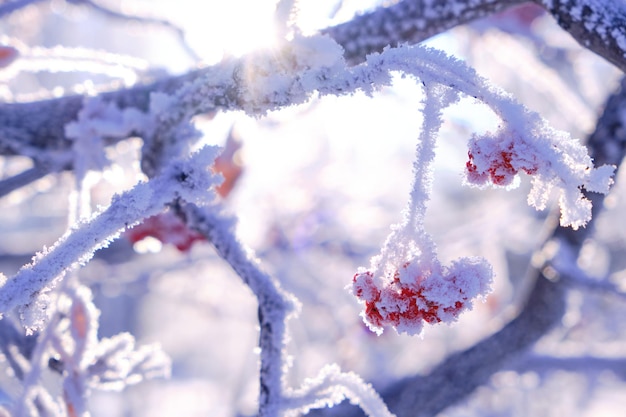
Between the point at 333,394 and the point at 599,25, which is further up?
the point at 599,25

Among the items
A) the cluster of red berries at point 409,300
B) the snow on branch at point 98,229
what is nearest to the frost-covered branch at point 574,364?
the cluster of red berries at point 409,300

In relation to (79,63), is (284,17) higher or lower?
lower

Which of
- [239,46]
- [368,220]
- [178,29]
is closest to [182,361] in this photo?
[368,220]

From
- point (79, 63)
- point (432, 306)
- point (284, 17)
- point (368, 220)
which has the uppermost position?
point (79, 63)

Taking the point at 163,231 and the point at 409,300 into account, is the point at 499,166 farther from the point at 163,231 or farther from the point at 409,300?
the point at 163,231

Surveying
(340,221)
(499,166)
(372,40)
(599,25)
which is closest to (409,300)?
(499,166)

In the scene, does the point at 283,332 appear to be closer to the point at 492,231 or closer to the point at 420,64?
the point at 420,64

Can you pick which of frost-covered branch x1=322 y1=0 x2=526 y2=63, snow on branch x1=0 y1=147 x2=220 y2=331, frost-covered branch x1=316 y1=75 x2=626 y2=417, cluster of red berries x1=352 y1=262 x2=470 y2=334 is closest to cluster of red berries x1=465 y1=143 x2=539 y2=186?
cluster of red berries x1=352 y1=262 x2=470 y2=334

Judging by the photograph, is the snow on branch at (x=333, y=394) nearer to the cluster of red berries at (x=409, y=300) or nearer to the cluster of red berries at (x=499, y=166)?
the cluster of red berries at (x=409, y=300)

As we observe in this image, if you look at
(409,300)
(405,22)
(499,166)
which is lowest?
(409,300)

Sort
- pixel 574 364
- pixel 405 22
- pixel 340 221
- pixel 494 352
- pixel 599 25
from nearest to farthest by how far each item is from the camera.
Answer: pixel 599 25, pixel 405 22, pixel 494 352, pixel 574 364, pixel 340 221
